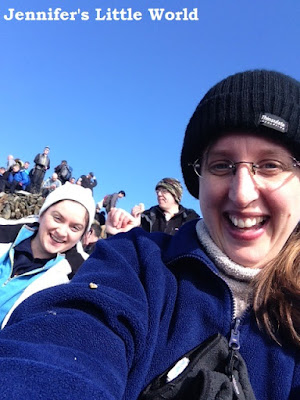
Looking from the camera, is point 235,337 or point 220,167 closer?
point 235,337

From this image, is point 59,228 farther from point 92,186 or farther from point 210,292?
point 92,186

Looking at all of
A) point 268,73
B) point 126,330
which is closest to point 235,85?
point 268,73

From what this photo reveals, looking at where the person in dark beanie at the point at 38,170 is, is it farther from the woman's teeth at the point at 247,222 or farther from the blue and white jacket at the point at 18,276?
the woman's teeth at the point at 247,222

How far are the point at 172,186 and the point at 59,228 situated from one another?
2.75 meters

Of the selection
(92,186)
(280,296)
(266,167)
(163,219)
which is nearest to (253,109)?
(266,167)

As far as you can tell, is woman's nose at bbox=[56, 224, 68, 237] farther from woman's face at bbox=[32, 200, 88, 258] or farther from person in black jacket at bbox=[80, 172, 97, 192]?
person in black jacket at bbox=[80, 172, 97, 192]

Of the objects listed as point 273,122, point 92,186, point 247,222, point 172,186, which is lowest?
point 92,186

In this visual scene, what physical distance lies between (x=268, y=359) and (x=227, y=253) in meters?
0.39

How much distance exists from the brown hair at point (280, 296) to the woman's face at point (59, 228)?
2278 millimetres

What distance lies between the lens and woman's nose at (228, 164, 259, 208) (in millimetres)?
1272

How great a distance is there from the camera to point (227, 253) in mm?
1372

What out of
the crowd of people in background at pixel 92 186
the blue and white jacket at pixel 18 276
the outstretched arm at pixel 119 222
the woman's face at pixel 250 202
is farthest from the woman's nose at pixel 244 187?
the crowd of people in background at pixel 92 186

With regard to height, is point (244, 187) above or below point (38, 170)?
above

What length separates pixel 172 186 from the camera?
5.71 meters
